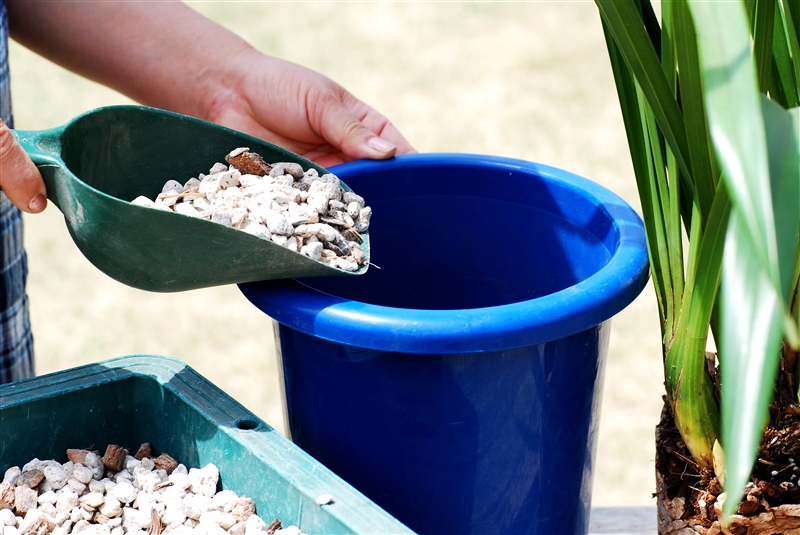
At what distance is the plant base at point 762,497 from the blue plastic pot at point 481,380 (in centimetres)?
9

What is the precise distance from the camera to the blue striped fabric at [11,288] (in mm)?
973

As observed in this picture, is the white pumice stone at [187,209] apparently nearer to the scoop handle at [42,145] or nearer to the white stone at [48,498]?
the scoop handle at [42,145]

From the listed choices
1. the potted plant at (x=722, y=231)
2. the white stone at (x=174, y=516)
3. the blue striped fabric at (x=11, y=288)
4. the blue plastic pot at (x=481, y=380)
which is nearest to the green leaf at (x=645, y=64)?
the potted plant at (x=722, y=231)

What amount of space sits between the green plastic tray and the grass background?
849mm

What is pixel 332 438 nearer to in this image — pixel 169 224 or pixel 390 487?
pixel 390 487

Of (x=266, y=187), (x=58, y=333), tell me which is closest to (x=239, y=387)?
(x=58, y=333)

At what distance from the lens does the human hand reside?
91cm

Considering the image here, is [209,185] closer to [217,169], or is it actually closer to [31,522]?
[217,169]

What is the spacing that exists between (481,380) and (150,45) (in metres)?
0.61

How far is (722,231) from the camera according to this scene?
21.2 inches

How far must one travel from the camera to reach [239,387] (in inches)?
77.4

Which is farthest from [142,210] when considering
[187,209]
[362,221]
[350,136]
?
[350,136]

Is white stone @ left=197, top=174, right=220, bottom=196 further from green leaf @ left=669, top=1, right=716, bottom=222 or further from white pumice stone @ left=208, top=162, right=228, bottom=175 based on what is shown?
green leaf @ left=669, top=1, right=716, bottom=222

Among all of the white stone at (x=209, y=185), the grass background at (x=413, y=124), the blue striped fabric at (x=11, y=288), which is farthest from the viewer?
the grass background at (x=413, y=124)
